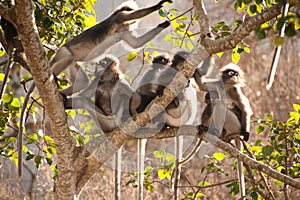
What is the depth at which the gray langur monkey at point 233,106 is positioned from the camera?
12.8 ft

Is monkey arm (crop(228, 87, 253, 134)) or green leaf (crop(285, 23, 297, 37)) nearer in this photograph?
green leaf (crop(285, 23, 297, 37))

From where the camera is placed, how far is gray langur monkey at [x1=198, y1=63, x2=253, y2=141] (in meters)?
3.91

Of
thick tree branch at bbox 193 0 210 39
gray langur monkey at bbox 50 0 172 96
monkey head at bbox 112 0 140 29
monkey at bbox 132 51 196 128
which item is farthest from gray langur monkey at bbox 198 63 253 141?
thick tree branch at bbox 193 0 210 39

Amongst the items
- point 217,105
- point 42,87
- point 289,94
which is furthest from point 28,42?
point 289,94

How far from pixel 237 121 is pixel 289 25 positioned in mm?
2618

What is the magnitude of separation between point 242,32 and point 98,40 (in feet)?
5.12

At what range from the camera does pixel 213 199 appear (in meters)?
7.85

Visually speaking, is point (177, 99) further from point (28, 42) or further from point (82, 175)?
point (28, 42)

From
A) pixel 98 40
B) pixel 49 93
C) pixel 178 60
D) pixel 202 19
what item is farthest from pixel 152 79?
pixel 49 93

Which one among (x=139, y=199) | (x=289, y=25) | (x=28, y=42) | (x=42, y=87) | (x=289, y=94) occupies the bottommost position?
(x=139, y=199)

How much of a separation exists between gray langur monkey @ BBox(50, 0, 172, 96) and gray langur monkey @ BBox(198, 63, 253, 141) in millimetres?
688

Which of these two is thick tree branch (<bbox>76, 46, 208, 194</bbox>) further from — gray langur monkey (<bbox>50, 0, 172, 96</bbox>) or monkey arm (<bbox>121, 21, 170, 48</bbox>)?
monkey arm (<bbox>121, 21, 170, 48</bbox>)

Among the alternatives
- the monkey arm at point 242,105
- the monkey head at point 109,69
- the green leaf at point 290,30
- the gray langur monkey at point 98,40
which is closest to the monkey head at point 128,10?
the gray langur monkey at point 98,40

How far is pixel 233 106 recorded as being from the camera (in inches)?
168
